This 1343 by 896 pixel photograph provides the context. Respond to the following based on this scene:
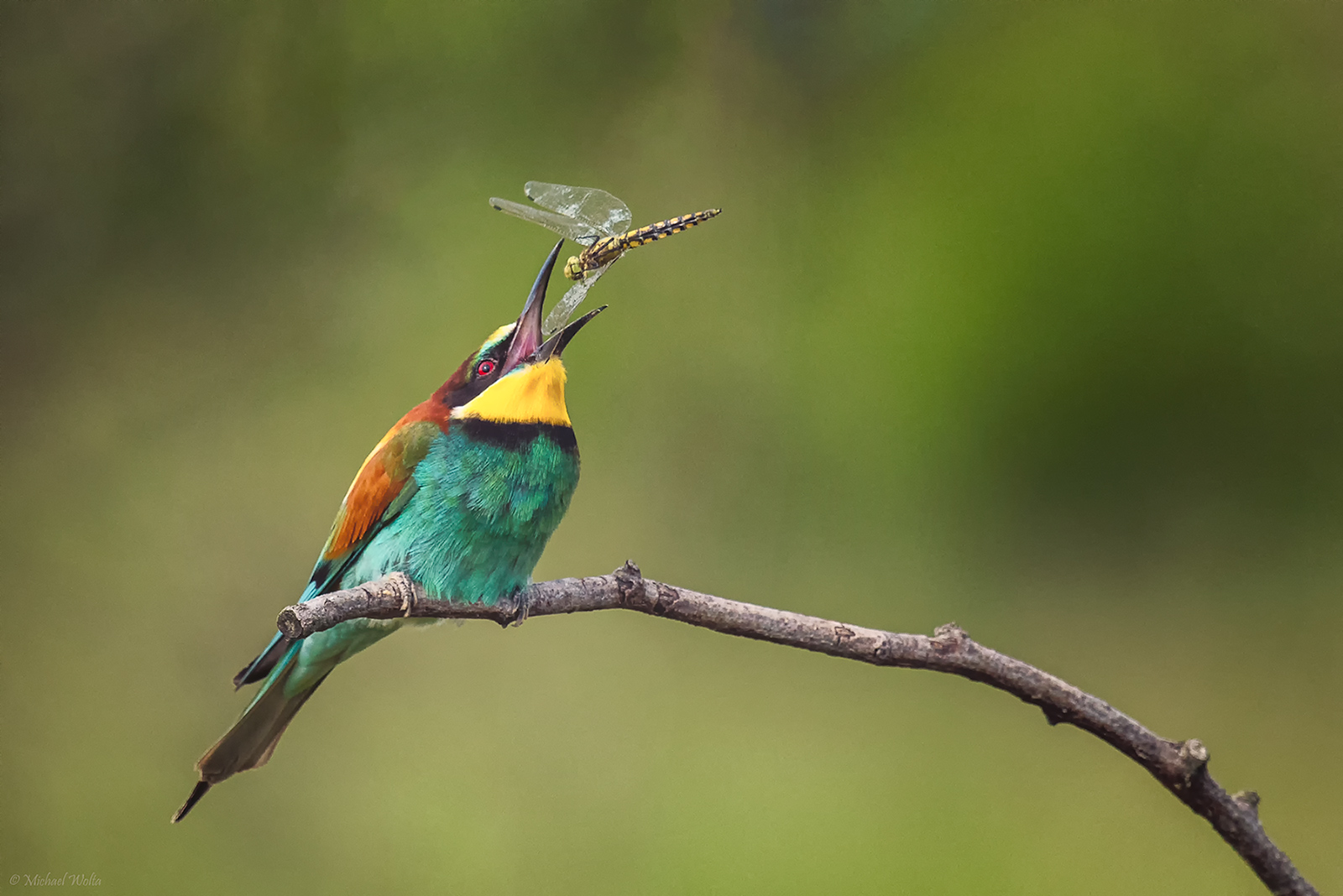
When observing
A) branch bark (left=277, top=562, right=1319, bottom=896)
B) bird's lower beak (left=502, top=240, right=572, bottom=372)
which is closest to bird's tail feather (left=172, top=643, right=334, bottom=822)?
branch bark (left=277, top=562, right=1319, bottom=896)

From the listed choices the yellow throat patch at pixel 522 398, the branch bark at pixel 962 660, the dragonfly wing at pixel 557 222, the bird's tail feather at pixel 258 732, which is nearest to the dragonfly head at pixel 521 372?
the yellow throat patch at pixel 522 398

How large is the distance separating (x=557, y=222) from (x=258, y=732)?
91 cm

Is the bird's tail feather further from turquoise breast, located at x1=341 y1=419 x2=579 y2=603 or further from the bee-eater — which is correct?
turquoise breast, located at x1=341 y1=419 x2=579 y2=603

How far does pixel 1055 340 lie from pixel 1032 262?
19 centimetres

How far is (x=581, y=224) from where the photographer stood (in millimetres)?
1714

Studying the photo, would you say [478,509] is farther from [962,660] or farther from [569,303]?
[962,660]

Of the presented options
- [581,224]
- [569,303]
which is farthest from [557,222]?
[569,303]

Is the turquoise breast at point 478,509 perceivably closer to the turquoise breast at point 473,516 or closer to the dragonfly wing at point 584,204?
the turquoise breast at point 473,516

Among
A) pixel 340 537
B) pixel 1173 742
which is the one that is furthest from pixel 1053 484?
pixel 340 537

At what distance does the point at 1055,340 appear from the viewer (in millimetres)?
2455

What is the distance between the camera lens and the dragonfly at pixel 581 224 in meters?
1.65

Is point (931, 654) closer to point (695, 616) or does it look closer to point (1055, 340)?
point (695, 616)

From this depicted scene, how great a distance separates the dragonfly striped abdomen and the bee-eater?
0.10m

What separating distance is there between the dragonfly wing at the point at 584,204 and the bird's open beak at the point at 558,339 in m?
0.19
